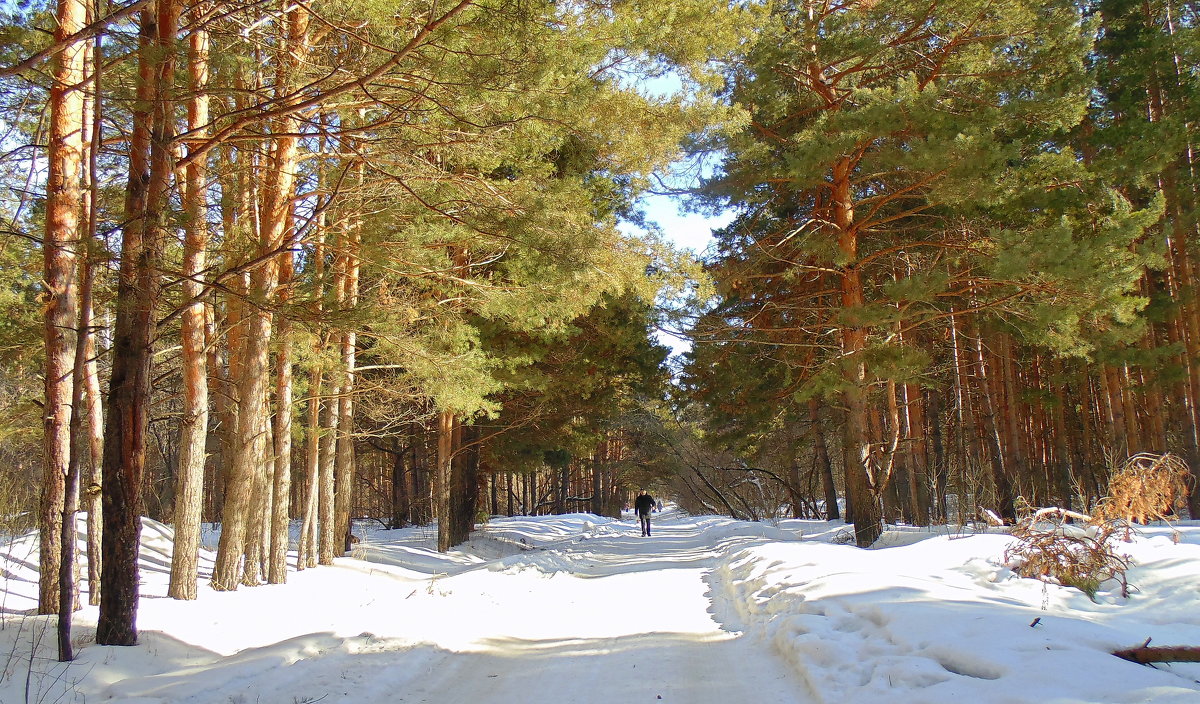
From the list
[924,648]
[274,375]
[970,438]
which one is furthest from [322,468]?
[970,438]

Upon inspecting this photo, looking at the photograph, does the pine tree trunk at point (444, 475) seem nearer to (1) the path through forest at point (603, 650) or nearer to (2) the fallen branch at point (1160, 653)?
(1) the path through forest at point (603, 650)

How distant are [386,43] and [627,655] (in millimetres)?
6314

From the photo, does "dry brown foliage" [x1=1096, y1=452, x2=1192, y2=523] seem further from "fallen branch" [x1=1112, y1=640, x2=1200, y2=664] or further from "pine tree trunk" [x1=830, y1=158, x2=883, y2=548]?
"pine tree trunk" [x1=830, y1=158, x2=883, y2=548]

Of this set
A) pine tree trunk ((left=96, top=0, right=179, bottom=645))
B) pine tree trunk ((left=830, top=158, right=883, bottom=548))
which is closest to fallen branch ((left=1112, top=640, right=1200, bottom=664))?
pine tree trunk ((left=96, top=0, right=179, bottom=645))

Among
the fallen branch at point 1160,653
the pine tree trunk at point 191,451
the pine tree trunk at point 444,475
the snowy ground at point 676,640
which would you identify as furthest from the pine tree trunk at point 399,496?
the fallen branch at point 1160,653

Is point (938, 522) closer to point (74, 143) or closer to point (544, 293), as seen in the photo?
point (544, 293)

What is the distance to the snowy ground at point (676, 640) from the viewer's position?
177 inches

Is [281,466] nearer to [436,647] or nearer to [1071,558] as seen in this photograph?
[436,647]

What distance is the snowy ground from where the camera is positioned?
14.7 ft

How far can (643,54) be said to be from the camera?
1141cm

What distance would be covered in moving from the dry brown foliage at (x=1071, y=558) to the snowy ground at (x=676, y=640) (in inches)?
7.0

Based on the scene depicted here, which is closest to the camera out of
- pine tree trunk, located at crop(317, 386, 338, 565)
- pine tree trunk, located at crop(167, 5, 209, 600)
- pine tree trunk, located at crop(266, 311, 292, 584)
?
pine tree trunk, located at crop(167, 5, 209, 600)

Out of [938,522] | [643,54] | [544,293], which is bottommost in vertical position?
[938,522]

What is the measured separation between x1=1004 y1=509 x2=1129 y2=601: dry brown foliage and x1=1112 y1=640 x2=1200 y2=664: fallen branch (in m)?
2.49
